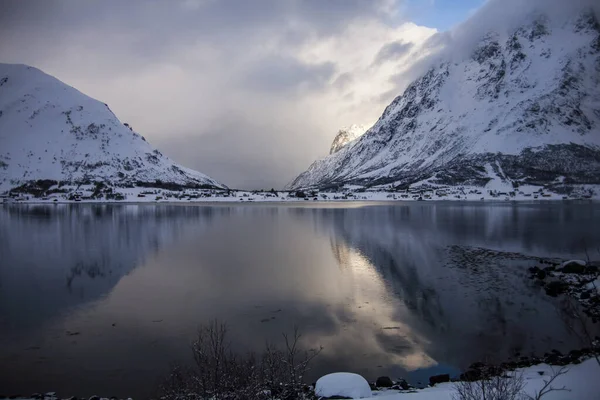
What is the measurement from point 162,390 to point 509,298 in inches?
764

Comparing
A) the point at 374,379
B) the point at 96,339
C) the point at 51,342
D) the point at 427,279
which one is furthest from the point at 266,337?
the point at 427,279

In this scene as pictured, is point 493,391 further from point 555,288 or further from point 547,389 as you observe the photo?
point 555,288

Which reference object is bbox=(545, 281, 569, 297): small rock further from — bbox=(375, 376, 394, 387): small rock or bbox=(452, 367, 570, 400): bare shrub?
bbox=(375, 376, 394, 387): small rock

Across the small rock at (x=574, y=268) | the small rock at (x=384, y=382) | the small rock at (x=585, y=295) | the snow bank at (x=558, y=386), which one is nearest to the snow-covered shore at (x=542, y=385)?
the snow bank at (x=558, y=386)

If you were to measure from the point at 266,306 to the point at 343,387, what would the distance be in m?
11.2

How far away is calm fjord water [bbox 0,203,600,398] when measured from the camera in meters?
14.2

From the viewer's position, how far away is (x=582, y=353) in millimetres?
14078

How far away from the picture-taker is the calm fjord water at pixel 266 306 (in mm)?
14203

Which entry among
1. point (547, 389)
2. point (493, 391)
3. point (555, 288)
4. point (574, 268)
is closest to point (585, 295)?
point (555, 288)

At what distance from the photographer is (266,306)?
21062 mm

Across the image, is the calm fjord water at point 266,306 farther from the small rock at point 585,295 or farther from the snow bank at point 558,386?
the snow bank at point 558,386

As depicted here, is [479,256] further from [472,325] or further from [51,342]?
[51,342]

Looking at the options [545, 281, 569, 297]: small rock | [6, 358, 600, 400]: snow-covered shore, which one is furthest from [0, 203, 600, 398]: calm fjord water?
[6, 358, 600, 400]: snow-covered shore

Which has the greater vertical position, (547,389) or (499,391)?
(499,391)
